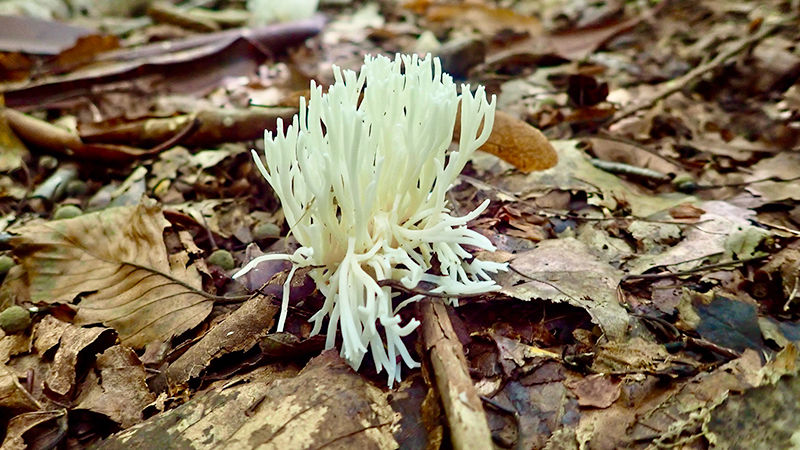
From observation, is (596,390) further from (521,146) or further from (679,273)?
(521,146)

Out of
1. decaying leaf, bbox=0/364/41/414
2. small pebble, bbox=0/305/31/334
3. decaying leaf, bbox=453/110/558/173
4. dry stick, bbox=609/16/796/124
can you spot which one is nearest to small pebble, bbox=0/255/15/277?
Result: small pebble, bbox=0/305/31/334

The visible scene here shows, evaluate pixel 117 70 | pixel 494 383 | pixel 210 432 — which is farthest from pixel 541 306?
pixel 117 70

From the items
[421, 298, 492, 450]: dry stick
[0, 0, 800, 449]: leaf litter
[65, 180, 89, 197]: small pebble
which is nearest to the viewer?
[421, 298, 492, 450]: dry stick

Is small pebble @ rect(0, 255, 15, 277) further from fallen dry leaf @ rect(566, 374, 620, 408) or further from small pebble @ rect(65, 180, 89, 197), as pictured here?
fallen dry leaf @ rect(566, 374, 620, 408)

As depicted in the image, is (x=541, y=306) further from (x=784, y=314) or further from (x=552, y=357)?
(x=784, y=314)

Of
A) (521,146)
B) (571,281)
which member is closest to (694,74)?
(521,146)

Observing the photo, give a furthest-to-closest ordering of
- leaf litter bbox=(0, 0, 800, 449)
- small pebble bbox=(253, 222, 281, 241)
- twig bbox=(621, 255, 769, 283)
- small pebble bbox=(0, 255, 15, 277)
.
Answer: small pebble bbox=(253, 222, 281, 241), small pebble bbox=(0, 255, 15, 277), twig bbox=(621, 255, 769, 283), leaf litter bbox=(0, 0, 800, 449)
